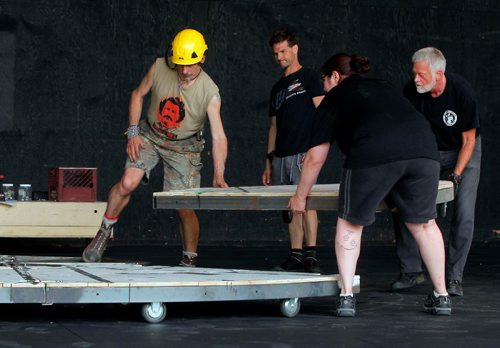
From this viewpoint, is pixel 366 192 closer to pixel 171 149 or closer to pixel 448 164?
pixel 448 164

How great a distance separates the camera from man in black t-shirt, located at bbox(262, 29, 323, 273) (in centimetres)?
764

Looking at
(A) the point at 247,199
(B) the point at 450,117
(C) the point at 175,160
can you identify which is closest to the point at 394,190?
(A) the point at 247,199

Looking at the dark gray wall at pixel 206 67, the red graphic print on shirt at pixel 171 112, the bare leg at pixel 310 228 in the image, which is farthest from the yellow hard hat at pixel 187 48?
the dark gray wall at pixel 206 67

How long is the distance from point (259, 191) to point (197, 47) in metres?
1.36

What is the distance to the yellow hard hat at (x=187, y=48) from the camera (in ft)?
24.0

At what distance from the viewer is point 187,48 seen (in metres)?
7.34

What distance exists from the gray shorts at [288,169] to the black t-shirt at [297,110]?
40 millimetres

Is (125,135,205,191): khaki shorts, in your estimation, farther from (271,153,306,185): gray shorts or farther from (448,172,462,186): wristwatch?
(448,172,462,186): wristwatch

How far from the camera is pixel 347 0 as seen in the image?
10680 mm

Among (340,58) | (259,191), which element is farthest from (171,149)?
(340,58)

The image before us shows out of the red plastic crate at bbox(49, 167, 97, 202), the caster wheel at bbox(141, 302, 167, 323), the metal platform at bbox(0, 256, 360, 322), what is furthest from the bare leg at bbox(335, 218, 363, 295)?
the red plastic crate at bbox(49, 167, 97, 202)

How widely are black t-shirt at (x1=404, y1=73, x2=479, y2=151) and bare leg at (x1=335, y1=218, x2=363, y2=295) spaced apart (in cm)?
130

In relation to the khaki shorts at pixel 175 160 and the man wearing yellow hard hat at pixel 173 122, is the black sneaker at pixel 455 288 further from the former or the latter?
the khaki shorts at pixel 175 160

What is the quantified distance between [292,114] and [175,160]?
79cm
